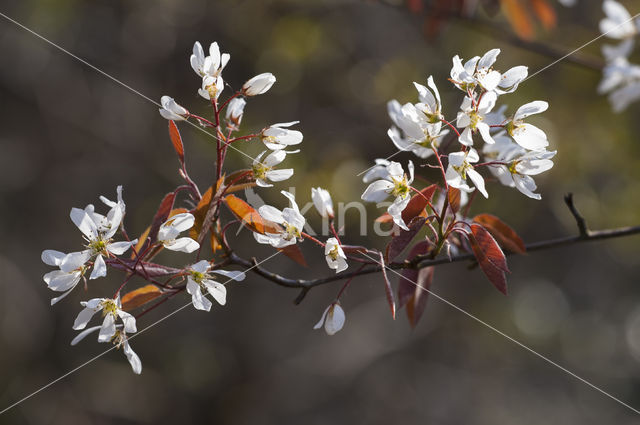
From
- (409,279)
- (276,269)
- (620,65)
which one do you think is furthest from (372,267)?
(276,269)

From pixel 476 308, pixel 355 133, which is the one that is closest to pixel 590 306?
pixel 476 308

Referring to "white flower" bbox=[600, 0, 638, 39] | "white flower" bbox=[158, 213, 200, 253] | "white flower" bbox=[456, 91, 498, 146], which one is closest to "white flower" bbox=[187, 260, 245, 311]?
"white flower" bbox=[158, 213, 200, 253]

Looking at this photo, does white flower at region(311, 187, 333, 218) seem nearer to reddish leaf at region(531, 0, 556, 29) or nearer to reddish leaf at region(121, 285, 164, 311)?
reddish leaf at region(121, 285, 164, 311)

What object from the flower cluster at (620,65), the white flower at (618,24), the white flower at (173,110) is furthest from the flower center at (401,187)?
the white flower at (618,24)

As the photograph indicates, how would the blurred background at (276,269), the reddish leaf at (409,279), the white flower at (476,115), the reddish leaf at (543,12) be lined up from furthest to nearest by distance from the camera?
the blurred background at (276,269), the reddish leaf at (543,12), the reddish leaf at (409,279), the white flower at (476,115)

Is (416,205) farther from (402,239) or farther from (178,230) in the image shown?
(178,230)

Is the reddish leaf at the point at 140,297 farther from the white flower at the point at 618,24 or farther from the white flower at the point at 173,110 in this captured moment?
the white flower at the point at 618,24
